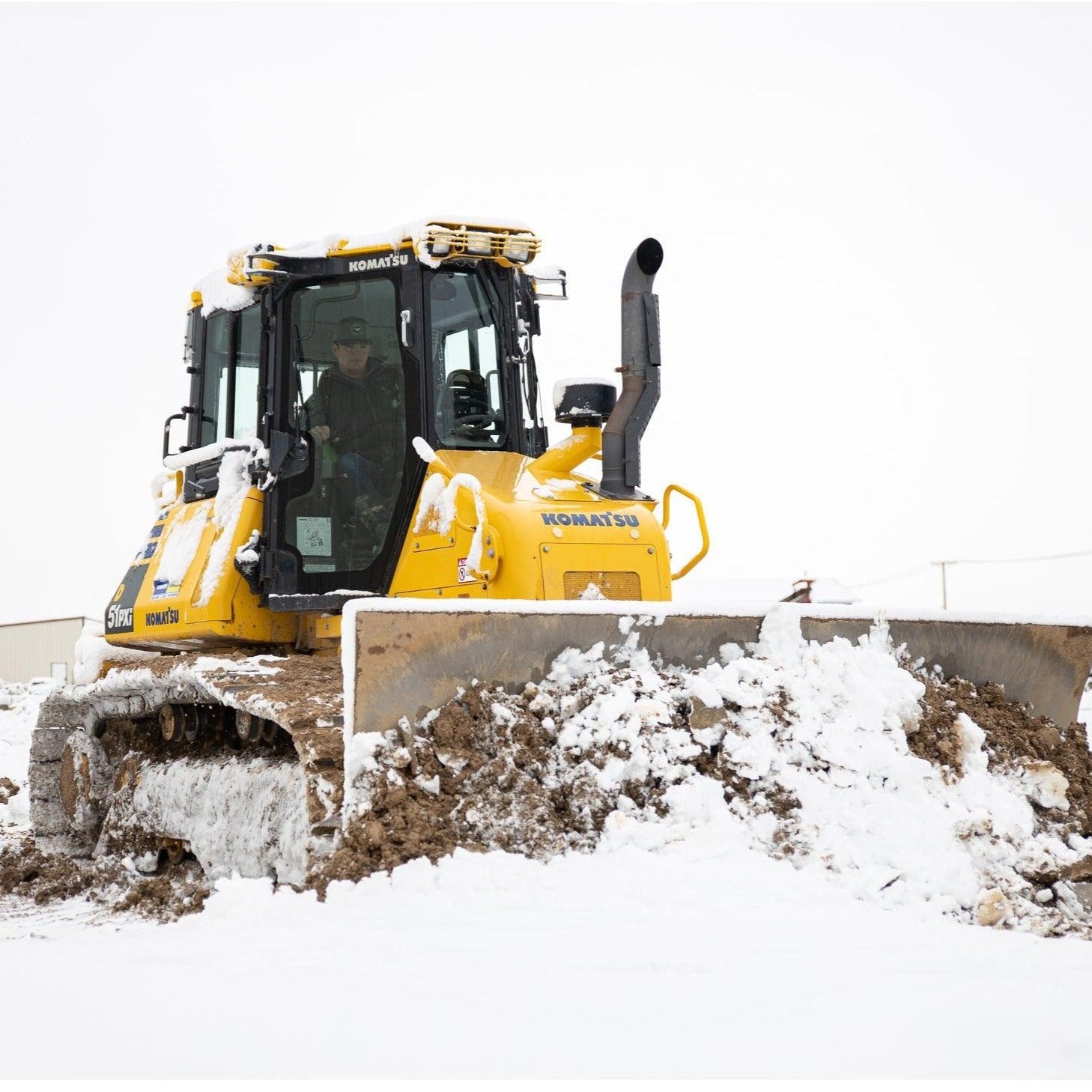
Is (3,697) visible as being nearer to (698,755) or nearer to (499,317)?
(499,317)

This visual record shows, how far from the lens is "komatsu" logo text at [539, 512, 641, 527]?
560 cm

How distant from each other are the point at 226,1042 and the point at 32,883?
14.0 ft

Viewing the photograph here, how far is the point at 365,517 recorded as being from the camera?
6.12 metres

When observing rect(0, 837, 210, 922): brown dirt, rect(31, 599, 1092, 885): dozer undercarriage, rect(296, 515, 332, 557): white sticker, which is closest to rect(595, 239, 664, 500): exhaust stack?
rect(31, 599, 1092, 885): dozer undercarriage

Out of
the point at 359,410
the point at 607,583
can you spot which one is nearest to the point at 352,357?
the point at 359,410

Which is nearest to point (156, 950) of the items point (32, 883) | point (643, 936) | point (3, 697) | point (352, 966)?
point (352, 966)

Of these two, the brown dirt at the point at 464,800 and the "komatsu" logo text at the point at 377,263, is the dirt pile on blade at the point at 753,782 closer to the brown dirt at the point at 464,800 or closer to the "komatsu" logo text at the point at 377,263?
the brown dirt at the point at 464,800

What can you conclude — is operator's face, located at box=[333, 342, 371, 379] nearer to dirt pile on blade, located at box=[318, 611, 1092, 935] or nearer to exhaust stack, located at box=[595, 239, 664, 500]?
exhaust stack, located at box=[595, 239, 664, 500]

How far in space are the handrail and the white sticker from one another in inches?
59.8

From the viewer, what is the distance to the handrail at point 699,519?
6066 mm

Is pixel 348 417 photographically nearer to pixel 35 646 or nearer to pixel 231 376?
pixel 231 376

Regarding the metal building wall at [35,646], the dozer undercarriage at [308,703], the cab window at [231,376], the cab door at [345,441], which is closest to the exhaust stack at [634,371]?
the cab door at [345,441]

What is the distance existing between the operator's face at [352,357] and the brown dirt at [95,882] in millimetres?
2304

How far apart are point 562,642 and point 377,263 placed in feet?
7.39
